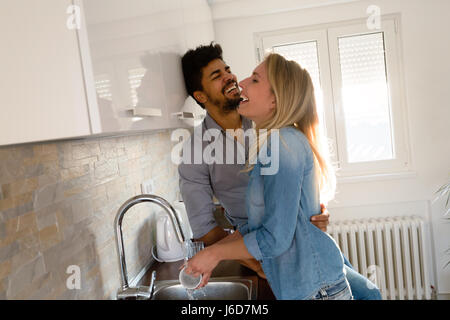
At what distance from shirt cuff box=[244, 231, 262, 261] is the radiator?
164 centimetres

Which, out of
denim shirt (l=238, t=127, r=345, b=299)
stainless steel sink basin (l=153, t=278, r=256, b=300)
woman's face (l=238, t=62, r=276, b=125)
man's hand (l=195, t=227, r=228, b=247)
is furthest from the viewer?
man's hand (l=195, t=227, r=228, b=247)

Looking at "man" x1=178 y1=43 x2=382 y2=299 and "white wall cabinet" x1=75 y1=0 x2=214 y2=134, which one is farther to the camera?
"man" x1=178 y1=43 x2=382 y2=299

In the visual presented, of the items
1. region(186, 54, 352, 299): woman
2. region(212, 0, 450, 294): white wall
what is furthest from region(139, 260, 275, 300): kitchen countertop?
region(212, 0, 450, 294): white wall

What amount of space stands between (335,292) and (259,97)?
1.79ft

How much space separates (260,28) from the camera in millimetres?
2445

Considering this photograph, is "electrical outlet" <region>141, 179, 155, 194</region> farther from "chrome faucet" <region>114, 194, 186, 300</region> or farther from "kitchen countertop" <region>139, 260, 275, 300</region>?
"chrome faucet" <region>114, 194, 186, 300</region>

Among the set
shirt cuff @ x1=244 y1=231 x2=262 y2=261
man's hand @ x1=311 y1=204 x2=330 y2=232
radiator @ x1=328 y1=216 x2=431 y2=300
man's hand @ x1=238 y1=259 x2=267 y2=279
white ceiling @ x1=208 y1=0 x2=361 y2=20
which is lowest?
radiator @ x1=328 y1=216 x2=431 y2=300

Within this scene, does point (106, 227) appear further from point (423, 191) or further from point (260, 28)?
point (423, 191)

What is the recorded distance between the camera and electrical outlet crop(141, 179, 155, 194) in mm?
1447

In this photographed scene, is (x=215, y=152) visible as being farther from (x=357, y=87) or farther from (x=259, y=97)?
(x=357, y=87)

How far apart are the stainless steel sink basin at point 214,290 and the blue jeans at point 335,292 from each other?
29 centimetres

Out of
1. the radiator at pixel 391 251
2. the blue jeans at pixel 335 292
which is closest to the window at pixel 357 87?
the radiator at pixel 391 251
